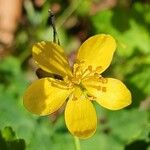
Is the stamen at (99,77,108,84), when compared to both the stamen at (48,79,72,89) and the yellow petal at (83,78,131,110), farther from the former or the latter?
the stamen at (48,79,72,89)

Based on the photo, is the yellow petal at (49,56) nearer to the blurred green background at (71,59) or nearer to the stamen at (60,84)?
the stamen at (60,84)

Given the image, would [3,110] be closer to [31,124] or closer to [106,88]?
[31,124]

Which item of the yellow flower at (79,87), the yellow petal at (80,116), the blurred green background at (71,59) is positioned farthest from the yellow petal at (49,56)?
the blurred green background at (71,59)

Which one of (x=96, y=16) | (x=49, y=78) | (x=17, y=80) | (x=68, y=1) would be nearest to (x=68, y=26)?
(x=68, y=1)

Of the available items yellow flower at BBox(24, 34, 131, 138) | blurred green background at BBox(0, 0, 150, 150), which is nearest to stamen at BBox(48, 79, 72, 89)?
yellow flower at BBox(24, 34, 131, 138)

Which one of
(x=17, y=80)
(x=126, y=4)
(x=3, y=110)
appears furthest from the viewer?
(x=126, y=4)

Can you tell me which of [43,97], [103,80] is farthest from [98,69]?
[43,97]
